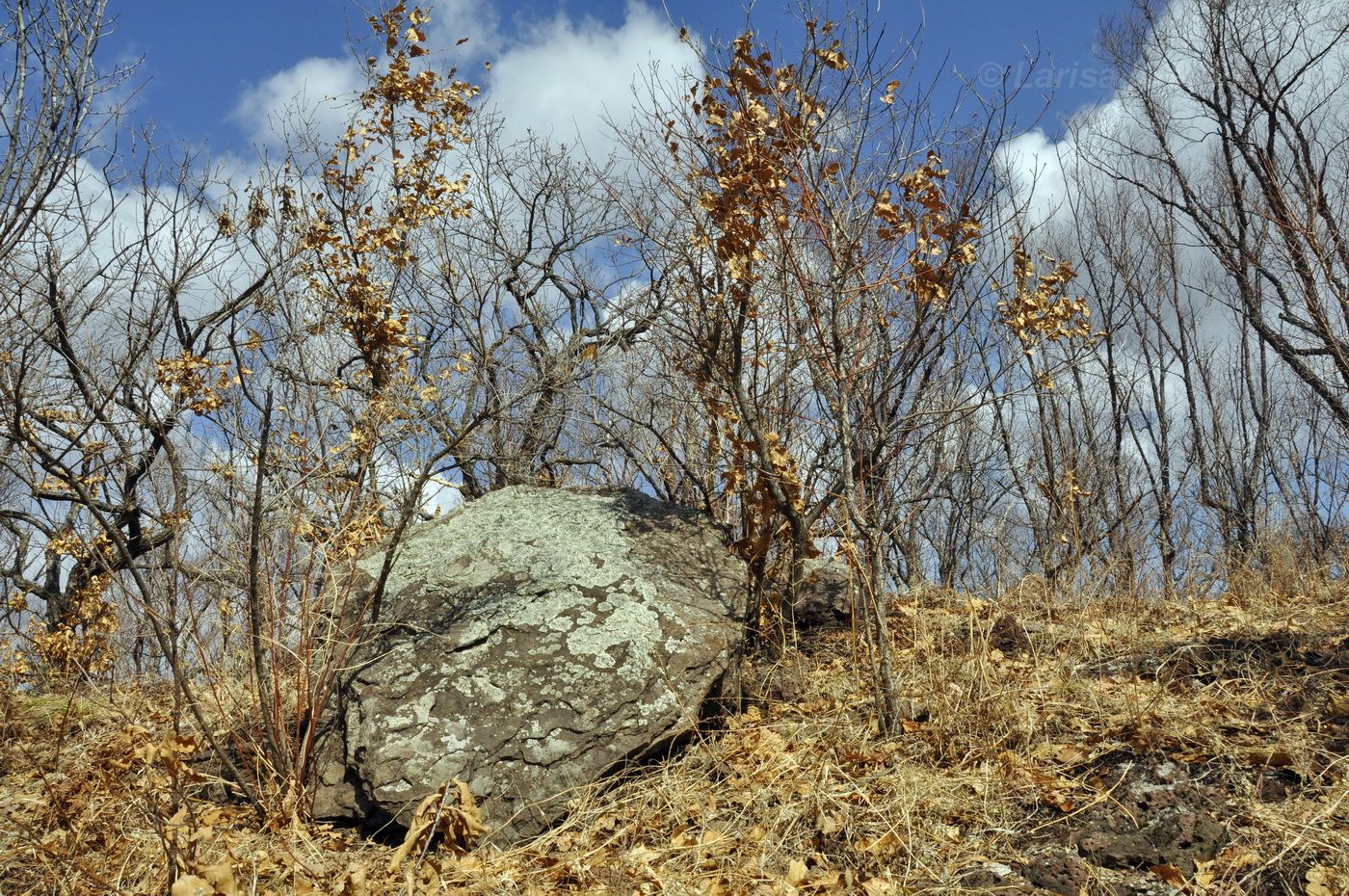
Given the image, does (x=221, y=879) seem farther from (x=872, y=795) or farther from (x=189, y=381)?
(x=189, y=381)

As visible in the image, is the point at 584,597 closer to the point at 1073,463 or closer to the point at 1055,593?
the point at 1055,593

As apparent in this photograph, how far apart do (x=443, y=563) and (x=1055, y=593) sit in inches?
136

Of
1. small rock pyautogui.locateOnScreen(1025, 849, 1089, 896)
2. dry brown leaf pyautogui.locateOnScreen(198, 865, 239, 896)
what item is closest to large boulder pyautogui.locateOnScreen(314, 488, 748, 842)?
dry brown leaf pyautogui.locateOnScreen(198, 865, 239, 896)

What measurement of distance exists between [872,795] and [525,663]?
159cm

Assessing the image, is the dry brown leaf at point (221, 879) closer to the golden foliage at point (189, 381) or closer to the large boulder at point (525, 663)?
the large boulder at point (525, 663)

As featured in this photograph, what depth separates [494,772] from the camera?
12.0 ft

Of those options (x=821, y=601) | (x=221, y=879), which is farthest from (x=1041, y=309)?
(x=221, y=879)

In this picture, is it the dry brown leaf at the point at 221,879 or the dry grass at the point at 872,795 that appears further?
the dry grass at the point at 872,795

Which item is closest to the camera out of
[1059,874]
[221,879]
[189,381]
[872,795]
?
[221,879]

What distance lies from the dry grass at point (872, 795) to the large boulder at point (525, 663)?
0.21m

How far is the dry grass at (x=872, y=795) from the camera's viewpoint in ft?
9.76

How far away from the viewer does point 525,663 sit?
4.05m

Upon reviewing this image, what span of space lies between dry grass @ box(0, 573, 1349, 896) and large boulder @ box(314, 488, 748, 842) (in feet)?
0.70

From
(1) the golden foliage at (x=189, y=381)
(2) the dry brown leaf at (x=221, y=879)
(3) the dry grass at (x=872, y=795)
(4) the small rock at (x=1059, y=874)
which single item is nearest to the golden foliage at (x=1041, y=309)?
(3) the dry grass at (x=872, y=795)
